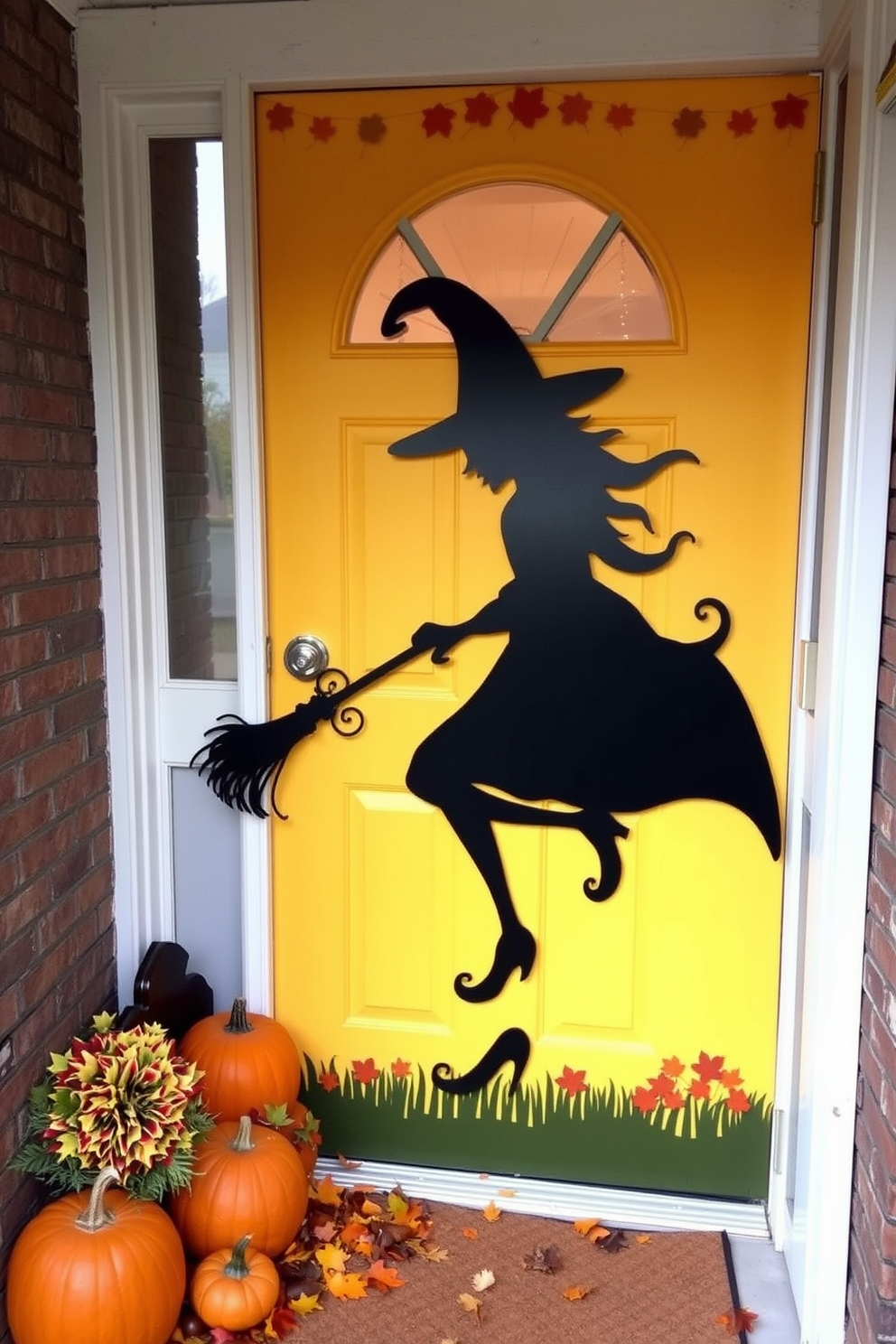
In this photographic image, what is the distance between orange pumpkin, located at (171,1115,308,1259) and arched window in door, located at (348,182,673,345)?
1.52 metres

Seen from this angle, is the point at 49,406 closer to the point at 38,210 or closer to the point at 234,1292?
the point at 38,210

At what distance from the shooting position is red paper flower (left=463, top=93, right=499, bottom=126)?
6.31ft

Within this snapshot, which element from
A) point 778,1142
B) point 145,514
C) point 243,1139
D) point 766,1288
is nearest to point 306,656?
point 145,514

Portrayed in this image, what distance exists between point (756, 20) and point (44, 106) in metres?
1.21

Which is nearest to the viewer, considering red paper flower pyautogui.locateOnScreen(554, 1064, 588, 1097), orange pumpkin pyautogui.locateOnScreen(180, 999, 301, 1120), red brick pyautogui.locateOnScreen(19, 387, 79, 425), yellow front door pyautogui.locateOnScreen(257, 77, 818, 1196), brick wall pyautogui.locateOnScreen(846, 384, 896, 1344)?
brick wall pyautogui.locateOnScreen(846, 384, 896, 1344)

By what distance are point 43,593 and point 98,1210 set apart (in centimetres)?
102

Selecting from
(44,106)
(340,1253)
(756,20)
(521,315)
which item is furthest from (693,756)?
(44,106)

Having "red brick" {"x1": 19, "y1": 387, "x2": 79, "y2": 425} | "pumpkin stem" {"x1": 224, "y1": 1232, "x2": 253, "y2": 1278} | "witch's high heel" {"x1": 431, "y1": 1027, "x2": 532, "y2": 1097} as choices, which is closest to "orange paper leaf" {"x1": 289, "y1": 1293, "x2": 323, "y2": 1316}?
"pumpkin stem" {"x1": 224, "y1": 1232, "x2": 253, "y2": 1278}

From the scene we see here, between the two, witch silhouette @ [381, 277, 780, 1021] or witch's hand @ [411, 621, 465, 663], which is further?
witch's hand @ [411, 621, 465, 663]

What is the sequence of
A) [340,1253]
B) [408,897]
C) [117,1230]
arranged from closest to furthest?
[117,1230] → [340,1253] → [408,897]

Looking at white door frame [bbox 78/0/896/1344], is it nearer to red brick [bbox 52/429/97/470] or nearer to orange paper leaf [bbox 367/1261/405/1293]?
red brick [bbox 52/429/97/470]

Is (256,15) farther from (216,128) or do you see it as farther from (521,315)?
(521,315)

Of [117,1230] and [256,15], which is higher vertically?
[256,15]

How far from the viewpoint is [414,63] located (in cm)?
189
